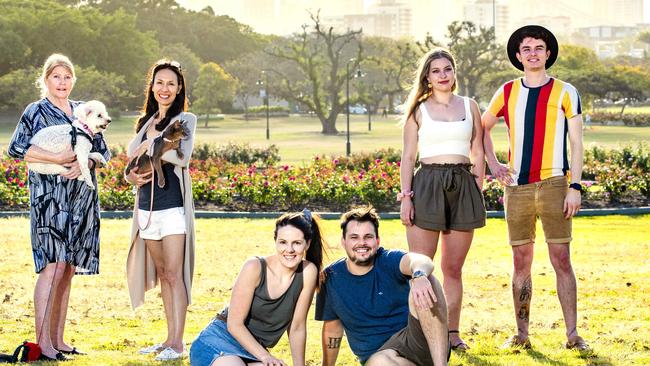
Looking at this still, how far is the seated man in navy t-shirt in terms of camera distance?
16.0 ft

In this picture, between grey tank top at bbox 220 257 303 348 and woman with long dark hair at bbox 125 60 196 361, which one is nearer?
grey tank top at bbox 220 257 303 348

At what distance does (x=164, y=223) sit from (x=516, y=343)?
2.30m

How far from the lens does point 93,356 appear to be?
6445 mm

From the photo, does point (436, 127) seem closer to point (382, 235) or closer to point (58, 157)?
point (58, 157)

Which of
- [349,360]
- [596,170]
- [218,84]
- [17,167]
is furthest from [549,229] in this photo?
[218,84]

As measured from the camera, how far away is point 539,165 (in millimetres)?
6367

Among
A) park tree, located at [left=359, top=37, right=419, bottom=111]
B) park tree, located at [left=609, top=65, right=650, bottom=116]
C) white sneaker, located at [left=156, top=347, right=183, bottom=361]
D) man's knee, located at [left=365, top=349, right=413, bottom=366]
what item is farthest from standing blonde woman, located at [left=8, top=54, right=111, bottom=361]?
park tree, located at [left=359, top=37, right=419, bottom=111]

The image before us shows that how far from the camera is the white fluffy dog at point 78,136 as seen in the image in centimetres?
636

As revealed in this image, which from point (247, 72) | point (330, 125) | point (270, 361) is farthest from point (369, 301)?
point (247, 72)

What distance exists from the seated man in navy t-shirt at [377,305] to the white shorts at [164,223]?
1.43m

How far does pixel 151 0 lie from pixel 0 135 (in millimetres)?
36195

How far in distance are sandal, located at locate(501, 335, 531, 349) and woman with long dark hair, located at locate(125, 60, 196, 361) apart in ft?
6.56

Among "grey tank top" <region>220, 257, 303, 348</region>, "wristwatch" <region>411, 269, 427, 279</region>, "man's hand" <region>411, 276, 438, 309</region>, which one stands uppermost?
"wristwatch" <region>411, 269, 427, 279</region>

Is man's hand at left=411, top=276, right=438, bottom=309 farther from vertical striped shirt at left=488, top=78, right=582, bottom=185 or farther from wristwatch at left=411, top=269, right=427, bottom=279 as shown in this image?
vertical striped shirt at left=488, top=78, right=582, bottom=185
